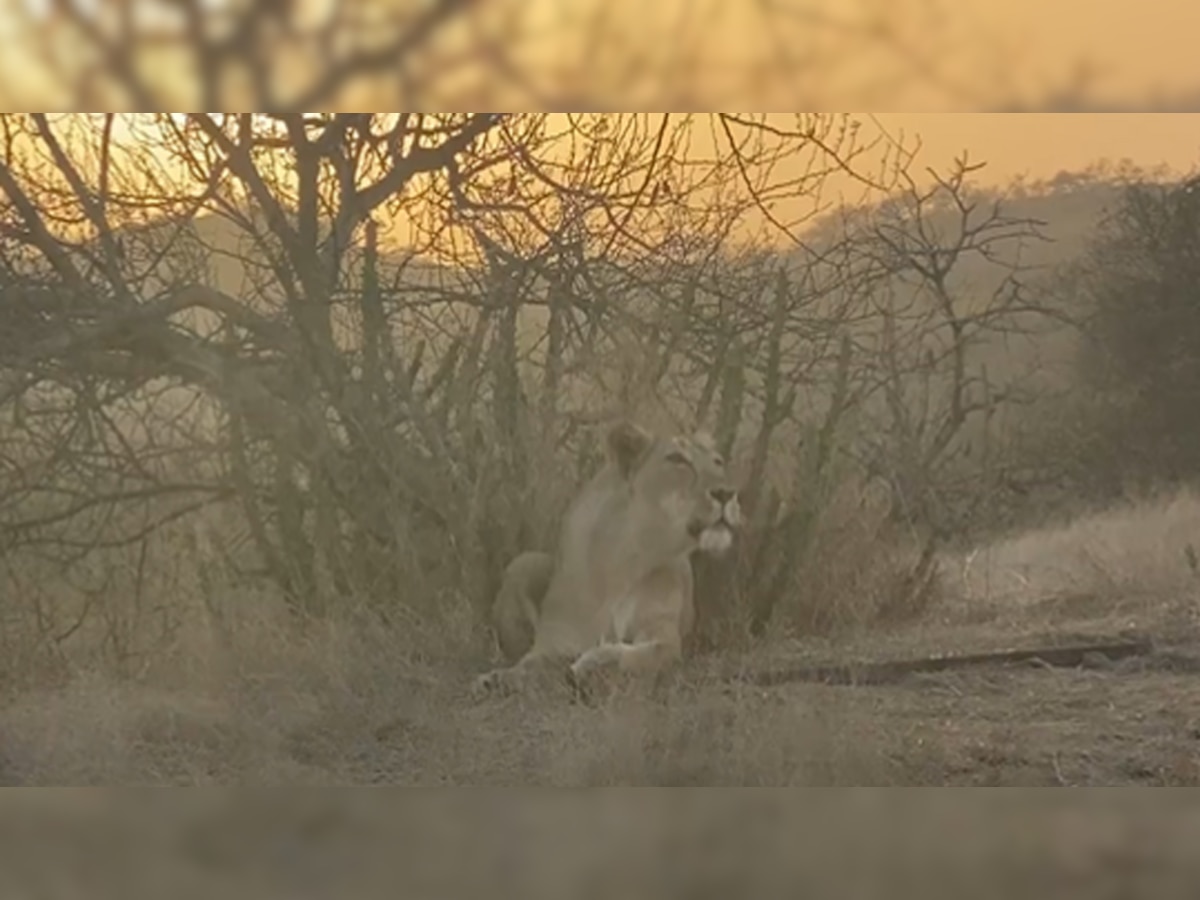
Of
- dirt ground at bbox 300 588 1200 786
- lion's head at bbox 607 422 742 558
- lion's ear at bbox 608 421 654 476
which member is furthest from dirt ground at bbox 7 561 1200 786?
lion's ear at bbox 608 421 654 476

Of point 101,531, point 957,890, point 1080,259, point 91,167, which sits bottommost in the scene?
point 957,890

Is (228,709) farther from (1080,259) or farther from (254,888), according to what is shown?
(1080,259)

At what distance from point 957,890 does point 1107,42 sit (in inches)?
69.6

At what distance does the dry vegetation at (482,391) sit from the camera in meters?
4.19

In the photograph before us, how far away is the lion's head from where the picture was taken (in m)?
4.20

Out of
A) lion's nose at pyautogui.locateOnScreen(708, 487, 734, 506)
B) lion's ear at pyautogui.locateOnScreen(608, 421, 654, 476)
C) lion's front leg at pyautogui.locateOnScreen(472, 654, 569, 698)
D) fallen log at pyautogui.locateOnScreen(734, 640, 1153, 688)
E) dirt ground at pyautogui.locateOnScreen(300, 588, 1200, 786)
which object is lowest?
dirt ground at pyautogui.locateOnScreen(300, 588, 1200, 786)

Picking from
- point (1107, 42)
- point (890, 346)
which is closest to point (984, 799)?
point (890, 346)

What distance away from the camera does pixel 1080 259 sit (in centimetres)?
A: 421

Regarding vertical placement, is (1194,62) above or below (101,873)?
above

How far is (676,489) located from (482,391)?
1.46 feet

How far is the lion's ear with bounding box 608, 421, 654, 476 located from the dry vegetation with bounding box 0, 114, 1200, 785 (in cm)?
4

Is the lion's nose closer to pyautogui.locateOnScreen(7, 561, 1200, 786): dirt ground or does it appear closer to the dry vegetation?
the dry vegetation

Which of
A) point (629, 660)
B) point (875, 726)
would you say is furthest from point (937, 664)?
point (629, 660)

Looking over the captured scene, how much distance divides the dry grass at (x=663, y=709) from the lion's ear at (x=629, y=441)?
0.45 m
